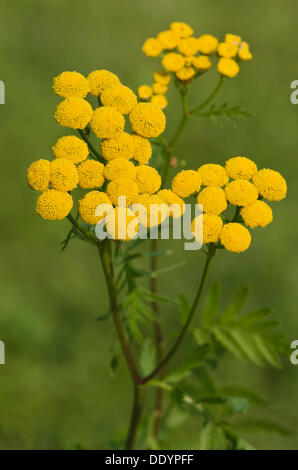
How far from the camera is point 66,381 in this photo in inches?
125

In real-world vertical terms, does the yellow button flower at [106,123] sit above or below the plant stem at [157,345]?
above

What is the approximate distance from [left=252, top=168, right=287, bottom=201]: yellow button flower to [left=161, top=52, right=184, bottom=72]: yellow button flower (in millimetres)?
656

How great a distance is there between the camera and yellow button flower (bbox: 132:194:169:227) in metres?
1.64

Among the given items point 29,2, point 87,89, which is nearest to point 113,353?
point 87,89

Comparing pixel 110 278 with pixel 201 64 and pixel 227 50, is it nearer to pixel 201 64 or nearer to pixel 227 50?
pixel 201 64

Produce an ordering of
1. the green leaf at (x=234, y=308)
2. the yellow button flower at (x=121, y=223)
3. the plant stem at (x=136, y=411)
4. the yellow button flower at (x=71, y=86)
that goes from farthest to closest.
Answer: the green leaf at (x=234, y=308) < the plant stem at (x=136, y=411) < the yellow button flower at (x=71, y=86) < the yellow button flower at (x=121, y=223)

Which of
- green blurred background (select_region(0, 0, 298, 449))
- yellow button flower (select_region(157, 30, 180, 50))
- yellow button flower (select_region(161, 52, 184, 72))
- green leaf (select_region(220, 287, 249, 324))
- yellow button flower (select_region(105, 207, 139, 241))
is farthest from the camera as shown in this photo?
green blurred background (select_region(0, 0, 298, 449))

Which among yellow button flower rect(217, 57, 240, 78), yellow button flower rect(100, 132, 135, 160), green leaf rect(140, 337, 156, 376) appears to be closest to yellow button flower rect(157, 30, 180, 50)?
yellow button flower rect(217, 57, 240, 78)

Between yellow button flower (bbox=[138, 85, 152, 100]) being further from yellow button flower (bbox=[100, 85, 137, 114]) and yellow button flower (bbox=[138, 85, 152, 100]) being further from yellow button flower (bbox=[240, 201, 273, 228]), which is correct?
yellow button flower (bbox=[240, 201, 273, 228])

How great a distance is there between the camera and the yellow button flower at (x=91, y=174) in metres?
1.68

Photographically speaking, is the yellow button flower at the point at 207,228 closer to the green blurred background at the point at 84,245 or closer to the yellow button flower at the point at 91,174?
the yellow button flower at the point at 91,174

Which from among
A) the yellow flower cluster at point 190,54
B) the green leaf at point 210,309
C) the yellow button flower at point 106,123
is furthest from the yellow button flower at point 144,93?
the green leaf at point 210,309

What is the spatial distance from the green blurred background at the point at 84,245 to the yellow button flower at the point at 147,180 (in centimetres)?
144
